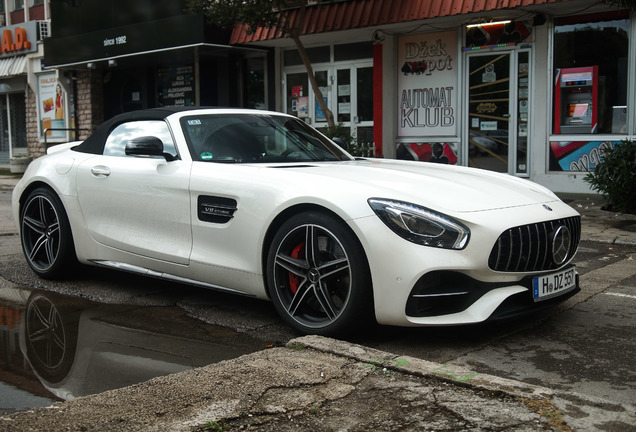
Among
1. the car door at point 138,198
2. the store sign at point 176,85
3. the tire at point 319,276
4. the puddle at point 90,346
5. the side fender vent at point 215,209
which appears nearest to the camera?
the puddle at point 90,346

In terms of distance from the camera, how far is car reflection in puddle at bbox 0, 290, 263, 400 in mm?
3622

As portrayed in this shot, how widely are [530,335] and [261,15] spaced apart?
10043mm

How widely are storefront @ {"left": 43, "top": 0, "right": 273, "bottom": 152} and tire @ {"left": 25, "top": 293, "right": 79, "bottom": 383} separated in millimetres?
11222

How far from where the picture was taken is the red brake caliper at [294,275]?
4.25 meters

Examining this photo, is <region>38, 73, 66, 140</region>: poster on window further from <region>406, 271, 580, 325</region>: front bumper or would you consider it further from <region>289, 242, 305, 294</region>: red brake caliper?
<region>406, 271, 580, 325</region>: front bumper

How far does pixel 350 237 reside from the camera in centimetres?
397

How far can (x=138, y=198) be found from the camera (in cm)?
512

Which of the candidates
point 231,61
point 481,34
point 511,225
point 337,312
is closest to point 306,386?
point 337,312

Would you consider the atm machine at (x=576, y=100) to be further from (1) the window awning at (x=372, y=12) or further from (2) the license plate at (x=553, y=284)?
(2) the license plate at (x=553, y=284)

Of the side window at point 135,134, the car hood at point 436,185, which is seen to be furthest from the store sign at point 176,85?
the car hood at point 436,185

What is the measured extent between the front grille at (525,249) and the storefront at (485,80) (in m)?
7.98

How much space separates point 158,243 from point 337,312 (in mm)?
1615

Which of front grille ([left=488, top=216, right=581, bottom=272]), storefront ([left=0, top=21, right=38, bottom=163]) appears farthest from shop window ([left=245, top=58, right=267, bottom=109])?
front grille ([left=488, top=216, right=581, bottom=272])

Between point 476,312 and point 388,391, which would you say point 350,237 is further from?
point 388,391
